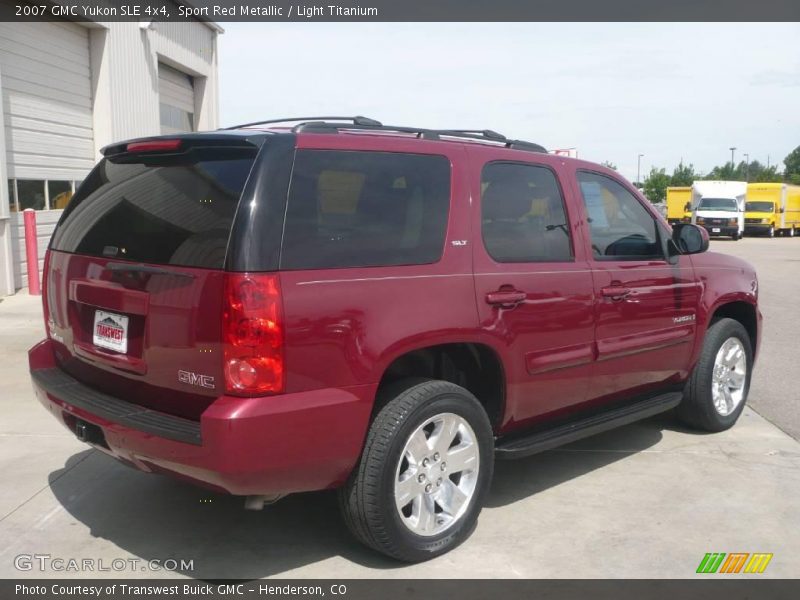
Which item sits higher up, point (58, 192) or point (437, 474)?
point (58, 192)

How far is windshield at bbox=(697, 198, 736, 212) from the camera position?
116 feet

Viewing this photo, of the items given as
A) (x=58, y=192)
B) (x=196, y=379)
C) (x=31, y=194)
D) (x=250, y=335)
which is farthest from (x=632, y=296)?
(x=58, y=192)

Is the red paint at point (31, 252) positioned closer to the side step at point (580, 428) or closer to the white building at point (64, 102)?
the white building at point (64, 102)

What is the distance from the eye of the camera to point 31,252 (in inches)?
472

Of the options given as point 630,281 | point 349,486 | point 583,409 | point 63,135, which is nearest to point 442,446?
point 349,486

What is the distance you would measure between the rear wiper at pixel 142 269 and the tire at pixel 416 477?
1012 mm

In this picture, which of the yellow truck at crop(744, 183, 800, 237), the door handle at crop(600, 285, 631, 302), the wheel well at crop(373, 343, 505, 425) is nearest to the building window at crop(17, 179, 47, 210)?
the wheel well at crop(373, 343, 505, 425)

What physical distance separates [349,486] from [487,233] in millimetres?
1387

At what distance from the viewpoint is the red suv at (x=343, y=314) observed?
318 cm

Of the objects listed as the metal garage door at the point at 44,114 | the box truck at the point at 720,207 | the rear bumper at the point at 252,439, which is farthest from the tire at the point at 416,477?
the box truck at the point at 720,207

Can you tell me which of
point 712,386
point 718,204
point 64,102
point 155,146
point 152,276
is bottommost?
point 712,386

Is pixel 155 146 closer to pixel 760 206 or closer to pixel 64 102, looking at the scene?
pixel 64 102

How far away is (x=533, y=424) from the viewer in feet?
14.5

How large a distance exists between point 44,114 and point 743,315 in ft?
36.4
